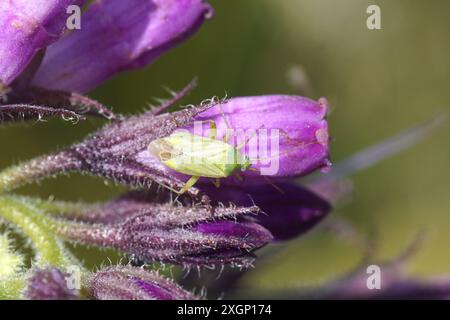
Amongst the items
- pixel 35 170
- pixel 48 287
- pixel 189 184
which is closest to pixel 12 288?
pixel 48 287

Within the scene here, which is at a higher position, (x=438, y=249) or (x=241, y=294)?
(x=438, y=249)

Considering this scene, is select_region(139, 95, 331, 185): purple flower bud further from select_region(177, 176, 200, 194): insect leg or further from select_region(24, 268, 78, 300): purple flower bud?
select_region(24, 268, 78, 300): purple flower bud

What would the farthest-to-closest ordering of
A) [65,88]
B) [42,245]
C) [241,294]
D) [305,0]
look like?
[305,0], [241,294], [65,88], [42,245]

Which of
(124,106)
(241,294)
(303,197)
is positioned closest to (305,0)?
(124,106)

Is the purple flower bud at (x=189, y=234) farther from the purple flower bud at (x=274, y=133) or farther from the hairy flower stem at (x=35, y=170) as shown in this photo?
the hairy flower stem at (x=35, y=170)

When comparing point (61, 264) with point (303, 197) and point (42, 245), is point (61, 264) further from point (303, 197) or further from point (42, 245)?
point (303, 197)

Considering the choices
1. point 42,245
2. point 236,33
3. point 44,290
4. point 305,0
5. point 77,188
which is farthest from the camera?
point 305,0
